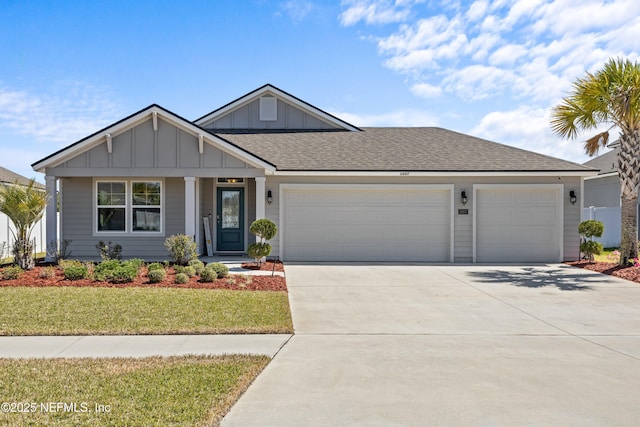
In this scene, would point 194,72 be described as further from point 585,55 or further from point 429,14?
point 585,55

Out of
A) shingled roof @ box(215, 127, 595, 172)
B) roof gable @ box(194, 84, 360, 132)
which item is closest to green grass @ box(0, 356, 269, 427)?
shingled roof @ box(215, 127, 595, 172)

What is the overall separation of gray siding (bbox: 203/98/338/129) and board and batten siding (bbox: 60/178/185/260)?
4788 mm

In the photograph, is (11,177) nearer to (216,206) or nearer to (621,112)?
(216,206)

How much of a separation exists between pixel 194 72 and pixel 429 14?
825 cm

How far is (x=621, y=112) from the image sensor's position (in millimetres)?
12180

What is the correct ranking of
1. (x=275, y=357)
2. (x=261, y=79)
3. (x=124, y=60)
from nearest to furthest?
(x=275, y=357) < (x=124, y=60) < (x=261, y=79)

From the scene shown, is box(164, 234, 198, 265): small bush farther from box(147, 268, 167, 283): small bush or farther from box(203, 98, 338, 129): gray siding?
box(203, 98, 338, 129): gray siding

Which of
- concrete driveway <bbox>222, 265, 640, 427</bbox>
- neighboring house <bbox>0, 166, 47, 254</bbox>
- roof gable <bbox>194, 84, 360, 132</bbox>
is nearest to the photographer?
concrete driveway <bbox>222, 265, 640, 427</bbox>

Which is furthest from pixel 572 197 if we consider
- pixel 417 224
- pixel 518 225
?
pixel 417 224

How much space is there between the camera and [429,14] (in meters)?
12.1

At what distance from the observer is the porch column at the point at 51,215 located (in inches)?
499

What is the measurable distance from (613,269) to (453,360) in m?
9.61

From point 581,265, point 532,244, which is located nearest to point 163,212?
point 532,244

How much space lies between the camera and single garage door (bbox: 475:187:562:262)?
46.4ft
